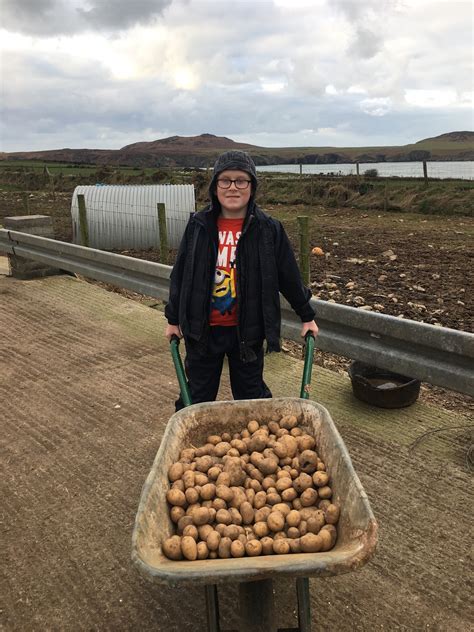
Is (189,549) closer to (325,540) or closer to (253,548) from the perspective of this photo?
(253,548)

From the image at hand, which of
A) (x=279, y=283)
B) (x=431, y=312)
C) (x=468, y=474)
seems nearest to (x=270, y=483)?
(x=279, y=283)

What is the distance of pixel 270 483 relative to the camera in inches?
84.7

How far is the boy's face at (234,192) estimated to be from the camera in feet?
9.18

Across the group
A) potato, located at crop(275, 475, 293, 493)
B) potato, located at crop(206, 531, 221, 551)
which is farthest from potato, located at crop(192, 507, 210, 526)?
potato, located at crop(275, 475, 293, 493)

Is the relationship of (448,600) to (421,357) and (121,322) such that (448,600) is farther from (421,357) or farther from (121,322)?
(121,322)

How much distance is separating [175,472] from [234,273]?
1163mm

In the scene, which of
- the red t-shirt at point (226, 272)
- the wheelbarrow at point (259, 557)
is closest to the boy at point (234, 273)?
the red t-shirt at point (226, 272)

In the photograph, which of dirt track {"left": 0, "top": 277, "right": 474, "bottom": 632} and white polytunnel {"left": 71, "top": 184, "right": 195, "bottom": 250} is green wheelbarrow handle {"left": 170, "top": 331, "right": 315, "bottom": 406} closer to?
dirt track {"left": 0, "top": 277, "right": 474, "bottom": 632}

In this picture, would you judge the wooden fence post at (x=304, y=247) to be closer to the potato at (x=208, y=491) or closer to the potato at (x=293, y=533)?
the potato at (x=208, y=491)

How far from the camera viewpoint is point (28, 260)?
8.45m

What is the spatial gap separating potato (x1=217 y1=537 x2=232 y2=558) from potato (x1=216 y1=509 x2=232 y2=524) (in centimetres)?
12

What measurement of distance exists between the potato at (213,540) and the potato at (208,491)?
0.22 metres

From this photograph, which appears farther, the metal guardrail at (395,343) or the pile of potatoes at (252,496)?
the metal guardrail at (395,343)

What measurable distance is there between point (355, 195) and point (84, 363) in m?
17.8
